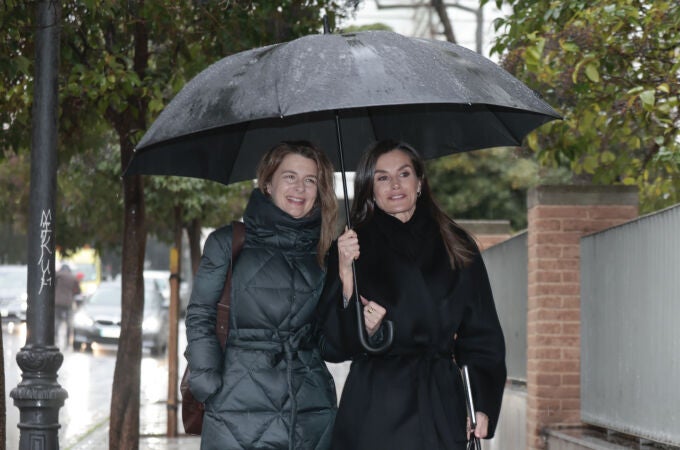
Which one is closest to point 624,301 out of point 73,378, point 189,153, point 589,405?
point 589,405

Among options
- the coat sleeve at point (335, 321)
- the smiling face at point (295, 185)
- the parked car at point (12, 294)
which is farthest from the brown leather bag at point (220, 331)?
the parked car at point (12, 294)

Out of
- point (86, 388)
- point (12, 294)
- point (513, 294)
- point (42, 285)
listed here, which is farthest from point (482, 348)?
point (12, 294)

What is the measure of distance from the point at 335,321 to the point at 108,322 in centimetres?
2236

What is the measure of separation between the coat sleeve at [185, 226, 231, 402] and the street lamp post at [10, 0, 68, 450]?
139cm

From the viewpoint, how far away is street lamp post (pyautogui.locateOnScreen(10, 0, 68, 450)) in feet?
20.6

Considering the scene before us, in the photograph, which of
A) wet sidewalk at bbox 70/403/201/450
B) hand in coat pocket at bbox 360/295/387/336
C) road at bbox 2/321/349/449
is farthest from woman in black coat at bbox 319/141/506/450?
wet sidewalk at bbox 70/403/201/450

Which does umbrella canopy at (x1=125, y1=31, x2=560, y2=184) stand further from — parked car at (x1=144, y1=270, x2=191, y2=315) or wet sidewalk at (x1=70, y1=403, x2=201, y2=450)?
parked car at (x1=144, y1=270, x2=191, y2=315)

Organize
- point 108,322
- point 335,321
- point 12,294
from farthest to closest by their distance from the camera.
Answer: point 12,294 → point 108,322 → point 335,321

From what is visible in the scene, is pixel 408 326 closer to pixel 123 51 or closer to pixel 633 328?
pixel 633 328

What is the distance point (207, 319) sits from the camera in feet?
16.9

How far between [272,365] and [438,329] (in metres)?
0.69

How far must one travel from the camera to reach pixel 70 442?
1309cm

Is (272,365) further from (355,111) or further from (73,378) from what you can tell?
(73,378)

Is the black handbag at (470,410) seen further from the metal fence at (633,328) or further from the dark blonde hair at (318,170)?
the metal fence at (633,328)
